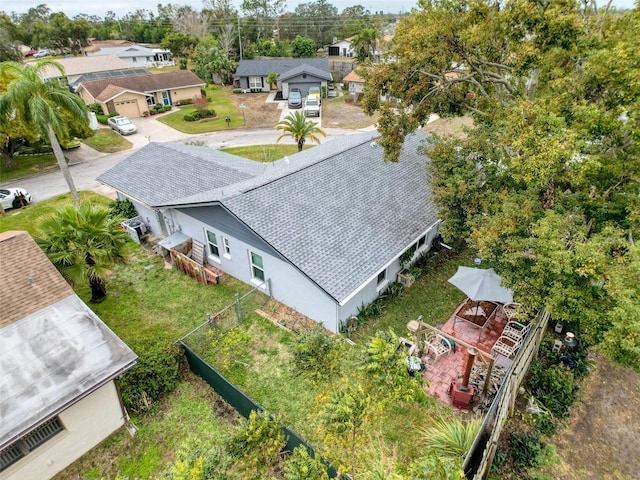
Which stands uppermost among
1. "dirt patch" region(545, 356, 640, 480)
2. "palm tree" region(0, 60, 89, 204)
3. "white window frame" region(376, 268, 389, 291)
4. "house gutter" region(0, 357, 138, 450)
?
"palm tree" region(0, 60, 89, 204)

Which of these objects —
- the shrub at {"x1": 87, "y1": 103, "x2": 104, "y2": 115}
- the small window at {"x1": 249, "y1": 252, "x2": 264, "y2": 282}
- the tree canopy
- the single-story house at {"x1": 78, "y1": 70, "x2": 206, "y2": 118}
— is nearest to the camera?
the tree canopy

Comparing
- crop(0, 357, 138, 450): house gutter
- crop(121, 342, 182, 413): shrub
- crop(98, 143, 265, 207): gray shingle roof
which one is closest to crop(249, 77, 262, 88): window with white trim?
crop(98, 143, 265, 207): gray shingle roof

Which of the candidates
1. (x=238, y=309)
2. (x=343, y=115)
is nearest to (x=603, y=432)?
(x=238, y=309)

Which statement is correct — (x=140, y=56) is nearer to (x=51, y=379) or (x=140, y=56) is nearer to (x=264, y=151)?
(x=264, y=151)

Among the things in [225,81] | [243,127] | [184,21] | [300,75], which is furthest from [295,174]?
[184,21]

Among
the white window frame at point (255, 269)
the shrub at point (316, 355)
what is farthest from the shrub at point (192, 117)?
the shrub at point (316, 355)

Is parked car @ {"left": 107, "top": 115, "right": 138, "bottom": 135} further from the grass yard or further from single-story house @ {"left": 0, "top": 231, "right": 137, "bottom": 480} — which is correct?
single-story house @ {"left": 0, "top": 231, "right": 137, "bottom": 480}

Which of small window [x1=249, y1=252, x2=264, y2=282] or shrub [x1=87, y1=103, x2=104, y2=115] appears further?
shrub [x1=87, y1=103, x2=104, y2=115]

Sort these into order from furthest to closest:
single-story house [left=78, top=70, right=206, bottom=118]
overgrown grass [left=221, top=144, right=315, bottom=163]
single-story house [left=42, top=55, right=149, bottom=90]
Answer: single-story house [left=42, top=55, right=149, bottom=90] < single-story house [left=78, top=70, right=206, bottom=118] < overgrown grass [left=221, top=144, right=315, bottom=163]
